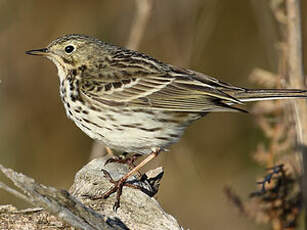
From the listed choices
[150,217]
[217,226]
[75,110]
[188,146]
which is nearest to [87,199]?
[150,217]

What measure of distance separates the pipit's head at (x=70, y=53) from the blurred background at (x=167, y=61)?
298 cm

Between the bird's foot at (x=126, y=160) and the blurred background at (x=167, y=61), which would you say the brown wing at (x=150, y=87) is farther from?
the blurred background at (x=167, y=61)

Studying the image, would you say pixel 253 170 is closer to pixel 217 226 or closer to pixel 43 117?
pixel 217 226

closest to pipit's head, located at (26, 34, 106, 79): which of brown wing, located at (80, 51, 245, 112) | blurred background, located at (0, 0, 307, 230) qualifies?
brown wing, located at (80, 51, 245, 112)

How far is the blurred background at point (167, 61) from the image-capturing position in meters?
8.82

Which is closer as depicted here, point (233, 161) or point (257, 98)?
point (257, 98)

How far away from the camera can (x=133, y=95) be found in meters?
5.19

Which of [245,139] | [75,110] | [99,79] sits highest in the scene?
[245,139]

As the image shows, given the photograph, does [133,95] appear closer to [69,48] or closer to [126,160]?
[126,160]

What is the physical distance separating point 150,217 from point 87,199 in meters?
0.48

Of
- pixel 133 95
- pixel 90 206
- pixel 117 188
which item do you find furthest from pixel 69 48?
pixel 90 206

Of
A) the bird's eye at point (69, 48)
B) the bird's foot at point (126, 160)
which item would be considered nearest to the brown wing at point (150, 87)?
the bird's eye at point (69, 48)

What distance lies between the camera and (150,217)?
429 centimetres

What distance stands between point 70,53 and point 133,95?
0.73 m
